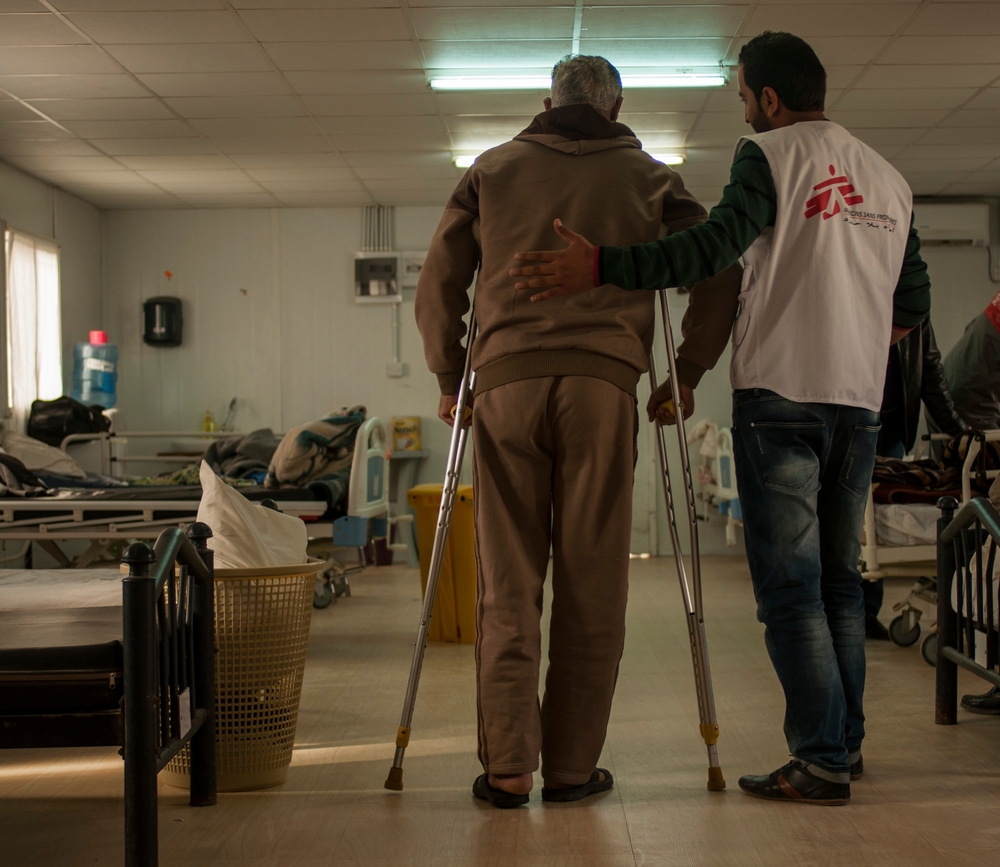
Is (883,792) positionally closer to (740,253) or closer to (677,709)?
(677,709)

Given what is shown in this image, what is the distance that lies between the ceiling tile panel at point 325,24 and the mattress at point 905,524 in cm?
313

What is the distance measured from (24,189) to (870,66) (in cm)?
591

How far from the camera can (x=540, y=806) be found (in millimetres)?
2293

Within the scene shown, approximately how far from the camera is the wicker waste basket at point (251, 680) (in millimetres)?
2494

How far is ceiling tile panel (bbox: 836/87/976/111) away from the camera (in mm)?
5816

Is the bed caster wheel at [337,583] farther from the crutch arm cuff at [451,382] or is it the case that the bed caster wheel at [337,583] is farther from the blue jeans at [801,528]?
the blue jeans at [801,528]

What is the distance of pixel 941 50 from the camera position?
5.18m

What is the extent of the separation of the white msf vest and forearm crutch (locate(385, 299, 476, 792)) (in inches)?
25.9

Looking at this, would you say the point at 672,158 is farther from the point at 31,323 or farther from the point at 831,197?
the point at 831,197

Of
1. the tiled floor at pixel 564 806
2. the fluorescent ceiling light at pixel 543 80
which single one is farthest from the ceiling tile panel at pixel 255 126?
the tiled floor at pixel 564 806

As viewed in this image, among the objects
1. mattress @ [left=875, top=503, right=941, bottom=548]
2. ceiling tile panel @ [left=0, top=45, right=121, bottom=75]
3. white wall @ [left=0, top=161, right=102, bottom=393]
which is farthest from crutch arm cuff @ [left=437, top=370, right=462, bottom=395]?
white wall @ [left=0, top=161, right=102, bottom=393]

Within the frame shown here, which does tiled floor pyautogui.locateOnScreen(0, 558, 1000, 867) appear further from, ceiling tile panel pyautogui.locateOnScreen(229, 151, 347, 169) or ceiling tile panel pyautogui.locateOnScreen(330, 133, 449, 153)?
ceiling tile panel pyautogui.locateOnScreen(229, 151, 347, 169)

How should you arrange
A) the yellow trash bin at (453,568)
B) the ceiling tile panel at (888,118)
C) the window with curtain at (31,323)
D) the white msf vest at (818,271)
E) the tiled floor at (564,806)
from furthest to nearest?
1. the window with curtain at (31,323)
2. the ceiling tile panel at (888,118)
3. the yellow trash bin at (453,568)
4. the white msf vest at (818,271)
5. the tiled floor at (564,806)

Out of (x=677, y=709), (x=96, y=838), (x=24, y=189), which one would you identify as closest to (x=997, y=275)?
(x=677, y=709)
